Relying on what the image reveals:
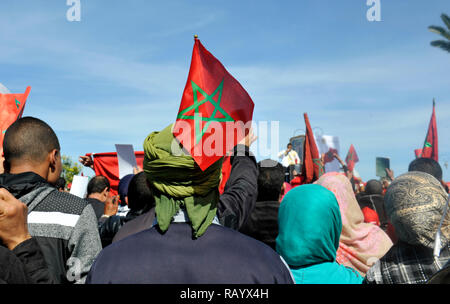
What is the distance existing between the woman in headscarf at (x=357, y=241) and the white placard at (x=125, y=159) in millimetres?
3174

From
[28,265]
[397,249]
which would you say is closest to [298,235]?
[397,249]

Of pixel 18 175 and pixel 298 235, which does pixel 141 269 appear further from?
pixel 298 235

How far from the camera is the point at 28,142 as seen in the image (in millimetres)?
2625

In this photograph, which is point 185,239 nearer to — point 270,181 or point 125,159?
point 270,181

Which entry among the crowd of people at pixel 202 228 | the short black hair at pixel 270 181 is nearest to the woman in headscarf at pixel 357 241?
the crowd of people at pixel 202 228

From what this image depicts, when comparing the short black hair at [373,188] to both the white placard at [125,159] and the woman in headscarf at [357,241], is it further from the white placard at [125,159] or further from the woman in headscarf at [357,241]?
the white placard at [125,159]

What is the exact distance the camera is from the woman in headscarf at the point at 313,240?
2.73 metres

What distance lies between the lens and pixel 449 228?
2309 mm

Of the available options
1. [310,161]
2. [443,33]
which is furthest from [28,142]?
[443,33]

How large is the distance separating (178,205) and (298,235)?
1.32 m

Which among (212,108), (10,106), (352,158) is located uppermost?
(10,106)

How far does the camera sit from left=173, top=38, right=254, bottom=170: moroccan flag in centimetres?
196

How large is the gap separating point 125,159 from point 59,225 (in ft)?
12.6

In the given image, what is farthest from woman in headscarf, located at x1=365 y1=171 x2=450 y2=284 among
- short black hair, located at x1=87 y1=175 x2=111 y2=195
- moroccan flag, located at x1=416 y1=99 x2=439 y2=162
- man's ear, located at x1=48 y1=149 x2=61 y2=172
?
moroccan flag, located at x1=416 y1=99 x2=439 y2=162
